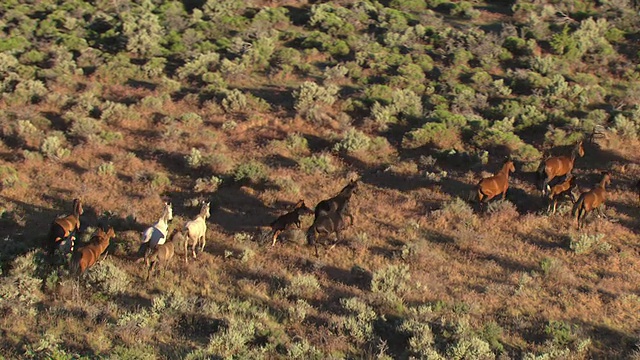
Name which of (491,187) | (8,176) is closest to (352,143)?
(491,187)

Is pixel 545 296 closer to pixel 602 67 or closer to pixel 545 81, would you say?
pixel 545 81

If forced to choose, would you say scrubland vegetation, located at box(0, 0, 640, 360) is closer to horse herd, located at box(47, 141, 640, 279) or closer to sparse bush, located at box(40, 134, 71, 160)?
sparse bush, located at box(40, 134, 71, 160)

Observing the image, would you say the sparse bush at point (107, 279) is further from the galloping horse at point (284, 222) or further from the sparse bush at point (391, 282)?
the sparse bush at point (391, 282)

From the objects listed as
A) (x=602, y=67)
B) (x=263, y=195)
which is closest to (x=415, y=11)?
(x=602, y=67)

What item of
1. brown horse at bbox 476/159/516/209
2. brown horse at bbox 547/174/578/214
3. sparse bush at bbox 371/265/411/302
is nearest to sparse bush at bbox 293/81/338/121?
brown horse at bbox 476/159/516/209

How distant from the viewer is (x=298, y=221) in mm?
15109

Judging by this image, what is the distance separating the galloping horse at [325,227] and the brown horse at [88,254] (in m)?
4.89

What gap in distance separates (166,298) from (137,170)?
844cm

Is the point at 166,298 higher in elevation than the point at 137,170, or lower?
higher

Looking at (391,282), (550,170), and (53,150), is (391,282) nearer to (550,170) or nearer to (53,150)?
(550,170)

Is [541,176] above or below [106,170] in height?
above

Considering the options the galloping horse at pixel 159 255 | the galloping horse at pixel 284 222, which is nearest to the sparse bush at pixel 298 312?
the galloping horse at pixel 284 222

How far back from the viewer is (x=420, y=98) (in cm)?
2481

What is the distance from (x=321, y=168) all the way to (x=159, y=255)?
7.70 meters
